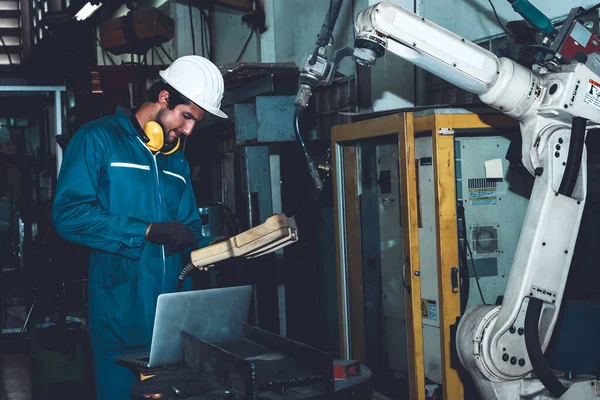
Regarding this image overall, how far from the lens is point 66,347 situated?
12.8 feet

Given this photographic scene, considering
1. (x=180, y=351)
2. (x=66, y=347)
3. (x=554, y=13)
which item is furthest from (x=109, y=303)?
(x=554, y=13)

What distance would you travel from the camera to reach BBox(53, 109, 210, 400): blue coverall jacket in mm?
2684

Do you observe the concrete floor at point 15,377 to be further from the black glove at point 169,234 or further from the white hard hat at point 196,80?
the white hard hat at point 196,80

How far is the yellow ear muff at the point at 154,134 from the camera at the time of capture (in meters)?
2.85

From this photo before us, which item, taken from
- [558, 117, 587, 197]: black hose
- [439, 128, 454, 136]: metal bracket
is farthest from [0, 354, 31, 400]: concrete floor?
[558, 117, 587, 197]: black hose

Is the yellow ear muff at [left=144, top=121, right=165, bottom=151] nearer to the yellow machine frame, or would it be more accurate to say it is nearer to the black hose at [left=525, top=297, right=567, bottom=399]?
the yellow machine frame

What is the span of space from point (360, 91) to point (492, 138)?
1.27m

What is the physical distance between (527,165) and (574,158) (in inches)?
6.0

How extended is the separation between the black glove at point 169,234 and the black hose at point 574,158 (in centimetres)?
126

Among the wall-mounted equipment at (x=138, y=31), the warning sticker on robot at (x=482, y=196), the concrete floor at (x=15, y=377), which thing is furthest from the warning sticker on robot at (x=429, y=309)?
the concrete floor at (x=15, y=377)

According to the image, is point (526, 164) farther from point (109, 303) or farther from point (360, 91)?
point (360, 91)

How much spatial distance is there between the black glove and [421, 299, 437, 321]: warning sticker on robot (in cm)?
140

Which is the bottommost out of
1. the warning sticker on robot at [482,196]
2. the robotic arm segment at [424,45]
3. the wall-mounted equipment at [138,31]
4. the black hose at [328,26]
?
the warning sticker on robot at [482,196]

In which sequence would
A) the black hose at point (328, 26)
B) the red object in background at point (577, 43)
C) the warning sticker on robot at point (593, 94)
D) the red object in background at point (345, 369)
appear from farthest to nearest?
the black hose at point (328, 26) < the red object in background at point (577, 43) < the warning sticker on robot at point (593, 94) < the red object in background at point (345, 369)
